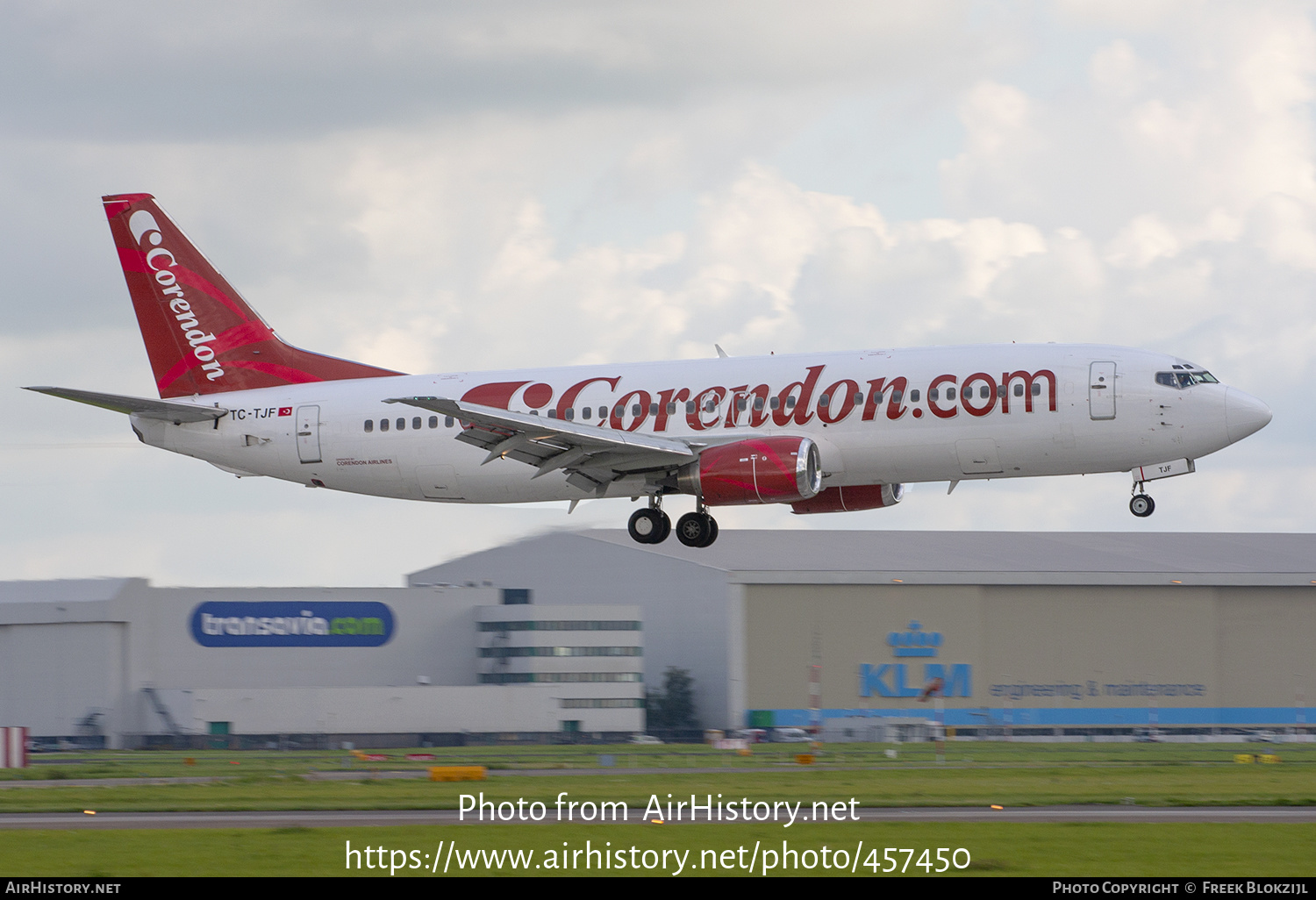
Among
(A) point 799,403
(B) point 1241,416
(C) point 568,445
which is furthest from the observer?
(C) point 568,445

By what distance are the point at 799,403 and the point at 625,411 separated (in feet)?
16.3

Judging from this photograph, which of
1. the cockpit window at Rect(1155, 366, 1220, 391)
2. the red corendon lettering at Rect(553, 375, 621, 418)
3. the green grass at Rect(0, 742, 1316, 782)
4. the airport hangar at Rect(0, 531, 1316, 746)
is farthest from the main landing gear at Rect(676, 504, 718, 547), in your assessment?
the airport hangar at Rect(0, 531, 1316, 746)

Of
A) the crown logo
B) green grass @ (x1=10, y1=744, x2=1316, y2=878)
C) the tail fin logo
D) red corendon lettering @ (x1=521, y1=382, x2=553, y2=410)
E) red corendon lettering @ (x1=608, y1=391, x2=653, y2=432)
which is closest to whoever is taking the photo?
green grass @ (x1=10, y1=744, x2=1316, y2=878)

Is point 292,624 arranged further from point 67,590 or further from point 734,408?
point 734,408

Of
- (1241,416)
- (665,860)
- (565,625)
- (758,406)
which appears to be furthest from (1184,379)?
(565,625)

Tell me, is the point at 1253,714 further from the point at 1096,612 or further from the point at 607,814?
the point at 607,814

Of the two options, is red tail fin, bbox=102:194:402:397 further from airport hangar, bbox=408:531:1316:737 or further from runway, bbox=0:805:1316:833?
airport hangar, bbox=408:531:1316:737

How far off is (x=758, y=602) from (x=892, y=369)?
66058mm

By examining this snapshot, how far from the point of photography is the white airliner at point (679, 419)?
39906mm

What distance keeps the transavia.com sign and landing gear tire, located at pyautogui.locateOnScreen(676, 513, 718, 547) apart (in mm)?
59255

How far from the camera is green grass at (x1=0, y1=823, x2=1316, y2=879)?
2761 centimetres

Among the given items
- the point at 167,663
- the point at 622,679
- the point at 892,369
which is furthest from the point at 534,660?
the point at 892,369

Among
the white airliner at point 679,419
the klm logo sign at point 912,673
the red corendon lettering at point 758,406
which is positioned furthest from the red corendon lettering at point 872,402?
the klm logo sign at point 912,673

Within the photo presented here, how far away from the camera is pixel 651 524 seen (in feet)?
144
